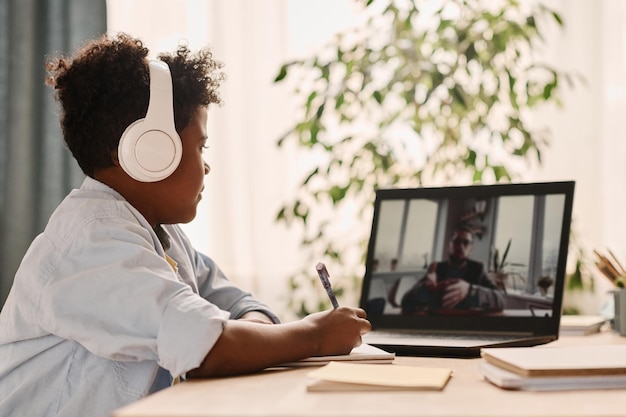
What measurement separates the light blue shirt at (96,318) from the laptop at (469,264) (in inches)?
17.2

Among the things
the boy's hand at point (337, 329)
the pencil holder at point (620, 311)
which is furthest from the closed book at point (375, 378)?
the pencil holder at point (620, 311)

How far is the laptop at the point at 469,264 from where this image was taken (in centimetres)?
132

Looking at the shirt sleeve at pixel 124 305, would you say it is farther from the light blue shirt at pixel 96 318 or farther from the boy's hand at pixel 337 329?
the boy's hand at pixel 337 329

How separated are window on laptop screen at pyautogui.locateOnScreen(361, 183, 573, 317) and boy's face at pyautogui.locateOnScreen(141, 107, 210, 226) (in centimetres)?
40

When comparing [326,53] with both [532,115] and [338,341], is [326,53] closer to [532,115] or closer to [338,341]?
[532,115]

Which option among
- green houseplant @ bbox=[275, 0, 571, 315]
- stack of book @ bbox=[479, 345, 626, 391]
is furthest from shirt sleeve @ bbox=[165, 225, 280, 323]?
green houseplant @ bbox=[275, 0, 571, 315]

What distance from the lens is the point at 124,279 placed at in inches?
37.0

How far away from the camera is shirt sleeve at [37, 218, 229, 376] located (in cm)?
90

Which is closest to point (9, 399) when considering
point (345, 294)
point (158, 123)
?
point (158, 123)

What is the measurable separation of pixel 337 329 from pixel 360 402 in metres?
0.31

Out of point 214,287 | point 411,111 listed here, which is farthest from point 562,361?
point 411,111

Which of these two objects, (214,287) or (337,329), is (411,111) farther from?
(337,329)

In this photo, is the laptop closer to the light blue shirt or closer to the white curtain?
the light blue shirt

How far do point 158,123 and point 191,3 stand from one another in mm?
1722
